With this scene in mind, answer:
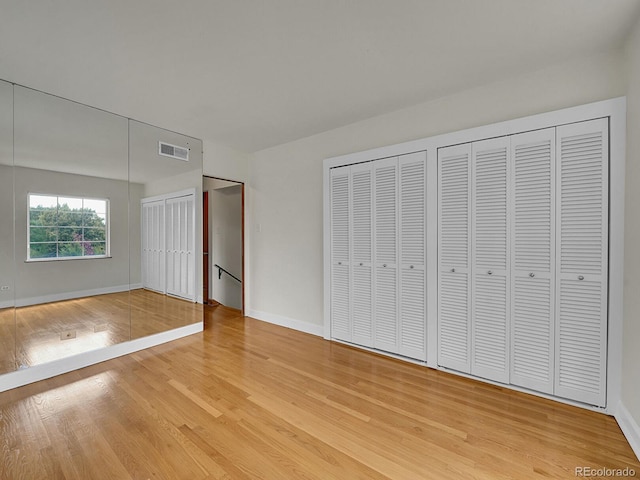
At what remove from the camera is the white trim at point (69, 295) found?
2.70 meters

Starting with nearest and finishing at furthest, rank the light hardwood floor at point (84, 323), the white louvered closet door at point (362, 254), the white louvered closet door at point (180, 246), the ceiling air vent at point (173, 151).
A: the light hardwood floor at point (84, 323) → the white louvered closet door at point (362, 254) → the ceiling air vent at point (173, 151) → the white louvered closet door at point (180, 246)

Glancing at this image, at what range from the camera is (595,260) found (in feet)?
7.15

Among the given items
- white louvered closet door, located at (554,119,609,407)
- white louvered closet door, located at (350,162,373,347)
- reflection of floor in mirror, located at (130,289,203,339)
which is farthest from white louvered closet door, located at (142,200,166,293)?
white louvered closet door, located at (554,119,609,407)

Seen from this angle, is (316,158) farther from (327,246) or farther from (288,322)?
(288,322)

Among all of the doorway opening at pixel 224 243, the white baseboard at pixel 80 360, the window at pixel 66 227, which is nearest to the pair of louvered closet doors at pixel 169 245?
the window at pixel 66 227

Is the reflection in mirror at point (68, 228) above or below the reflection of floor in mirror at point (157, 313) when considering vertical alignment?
above

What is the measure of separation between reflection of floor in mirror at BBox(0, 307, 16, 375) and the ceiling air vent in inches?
88.2

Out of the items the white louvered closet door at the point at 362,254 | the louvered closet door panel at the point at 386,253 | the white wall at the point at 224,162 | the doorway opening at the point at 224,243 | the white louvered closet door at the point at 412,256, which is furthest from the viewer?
the doorway opening at the point at 224,243

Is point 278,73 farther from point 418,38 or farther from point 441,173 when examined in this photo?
point 441,173

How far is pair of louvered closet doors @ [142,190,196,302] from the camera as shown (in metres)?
3.56

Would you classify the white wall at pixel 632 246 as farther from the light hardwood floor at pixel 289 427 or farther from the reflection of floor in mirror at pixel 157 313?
the reflection of floor in mirror at pixel 157 313

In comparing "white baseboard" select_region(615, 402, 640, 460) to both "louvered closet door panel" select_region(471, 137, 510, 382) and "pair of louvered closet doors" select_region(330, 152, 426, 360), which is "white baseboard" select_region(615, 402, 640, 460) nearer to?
"louvered closet door panel" select_region(471, 137, 510, 382)

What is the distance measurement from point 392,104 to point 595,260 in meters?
2.29

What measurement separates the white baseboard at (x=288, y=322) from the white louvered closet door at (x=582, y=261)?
2590mm
